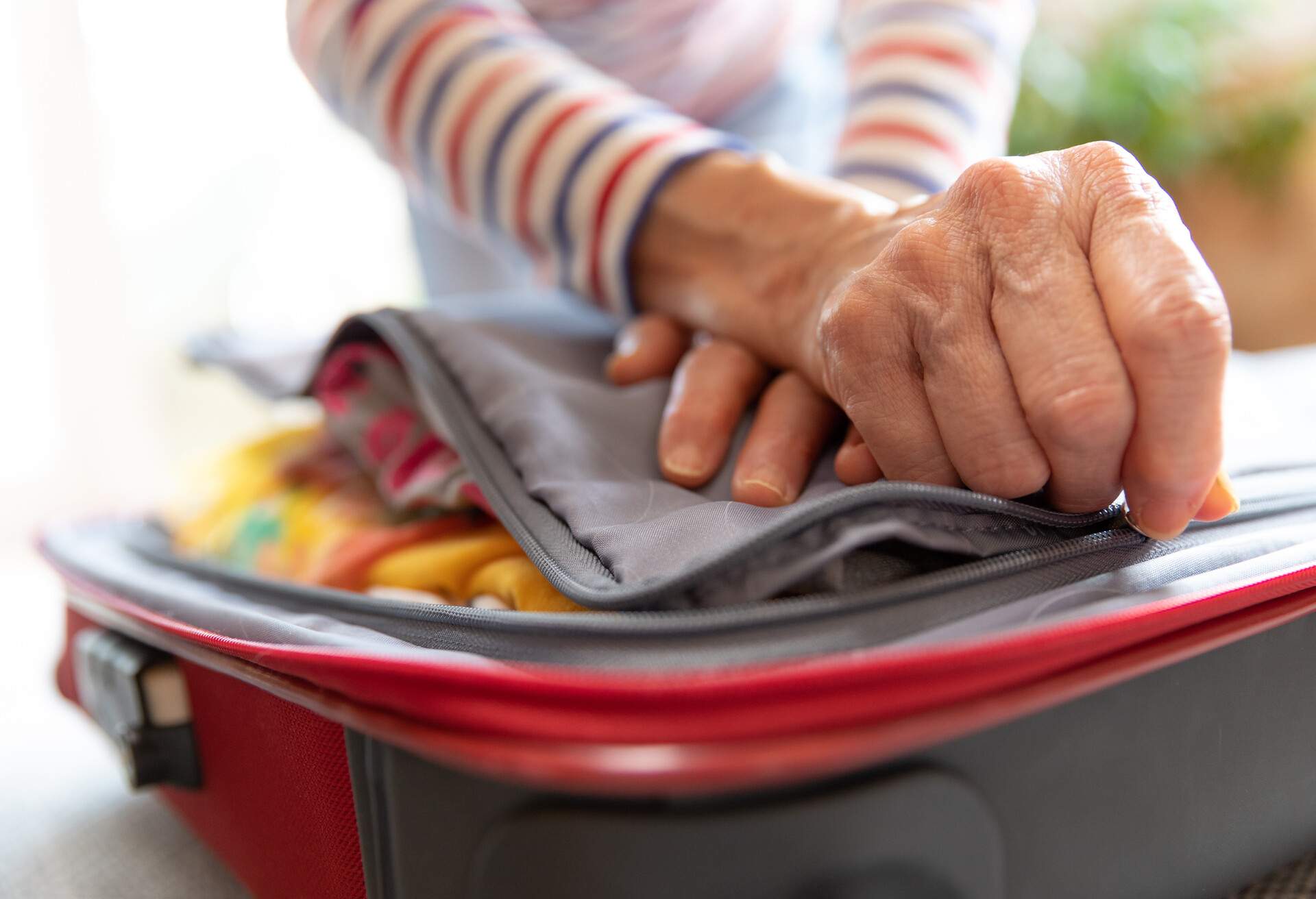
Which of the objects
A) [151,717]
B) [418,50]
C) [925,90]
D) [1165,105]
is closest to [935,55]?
[925,90]

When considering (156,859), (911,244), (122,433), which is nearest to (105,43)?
(122,433)

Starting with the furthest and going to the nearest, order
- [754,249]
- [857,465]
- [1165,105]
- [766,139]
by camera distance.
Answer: [1165,105]
[766,139]
[754,249]
[857,465]

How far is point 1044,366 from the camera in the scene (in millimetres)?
267

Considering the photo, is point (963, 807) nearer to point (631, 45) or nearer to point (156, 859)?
point (156, 859)

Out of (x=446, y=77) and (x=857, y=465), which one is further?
(x=446, y=77)

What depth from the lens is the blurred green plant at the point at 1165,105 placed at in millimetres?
1466

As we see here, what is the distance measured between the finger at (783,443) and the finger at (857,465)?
17mm

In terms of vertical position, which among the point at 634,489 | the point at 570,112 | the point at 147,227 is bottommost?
the point at 147,227

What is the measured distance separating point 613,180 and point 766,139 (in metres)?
0.26

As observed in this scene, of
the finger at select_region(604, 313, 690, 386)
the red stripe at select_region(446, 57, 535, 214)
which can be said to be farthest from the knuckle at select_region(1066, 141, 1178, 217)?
the red stripe at select_region(446, 57, 535, 214)

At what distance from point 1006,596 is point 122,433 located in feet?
6.02

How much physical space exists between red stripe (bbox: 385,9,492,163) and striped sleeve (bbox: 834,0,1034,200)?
0.22 meters

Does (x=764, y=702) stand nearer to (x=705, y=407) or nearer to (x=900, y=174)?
(x=705, y=407)

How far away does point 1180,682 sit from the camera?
0.27 m
